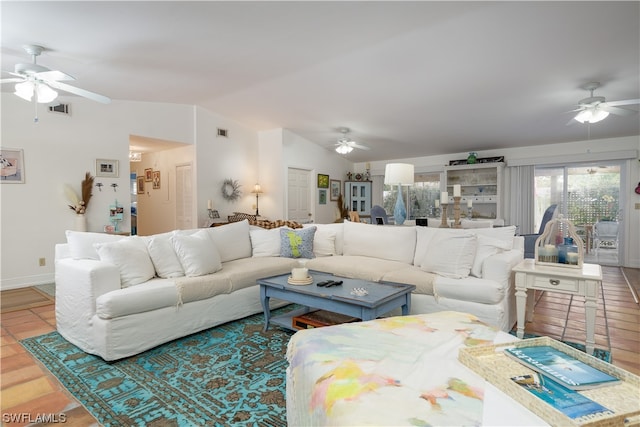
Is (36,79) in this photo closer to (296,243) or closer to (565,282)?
(296,243)

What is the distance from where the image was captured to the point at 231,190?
6832 millimetres

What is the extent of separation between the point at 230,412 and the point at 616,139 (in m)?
7.32

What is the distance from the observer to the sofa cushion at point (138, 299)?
2357mm

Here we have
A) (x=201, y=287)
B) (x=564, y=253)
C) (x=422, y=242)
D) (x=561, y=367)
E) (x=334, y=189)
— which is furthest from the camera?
(x=334, y=189)

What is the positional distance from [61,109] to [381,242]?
15.8 ft

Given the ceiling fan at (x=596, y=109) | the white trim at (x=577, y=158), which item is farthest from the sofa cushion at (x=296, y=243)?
the white trim at (x=577, y=158)

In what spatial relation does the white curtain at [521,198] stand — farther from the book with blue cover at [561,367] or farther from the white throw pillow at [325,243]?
the book with blue cover at [561,367]

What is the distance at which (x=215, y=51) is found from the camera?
12.2 feet

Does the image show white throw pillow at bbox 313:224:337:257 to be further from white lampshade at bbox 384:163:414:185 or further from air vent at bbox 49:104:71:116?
air vent at bbox 49:104:71:116

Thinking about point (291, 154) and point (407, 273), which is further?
point (291, 154)

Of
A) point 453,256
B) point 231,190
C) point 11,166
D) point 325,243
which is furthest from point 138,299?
point 231,190

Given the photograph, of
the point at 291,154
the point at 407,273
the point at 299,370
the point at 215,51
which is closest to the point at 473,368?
the point at 299,370

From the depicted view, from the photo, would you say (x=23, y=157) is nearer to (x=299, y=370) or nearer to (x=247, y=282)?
(x=247, y=282)

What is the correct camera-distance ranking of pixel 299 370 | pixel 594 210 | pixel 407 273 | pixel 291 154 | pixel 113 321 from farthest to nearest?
pixel 291 154
pixel 594 210
pixel 407 273
pixel 113 321
pixel 299 370
